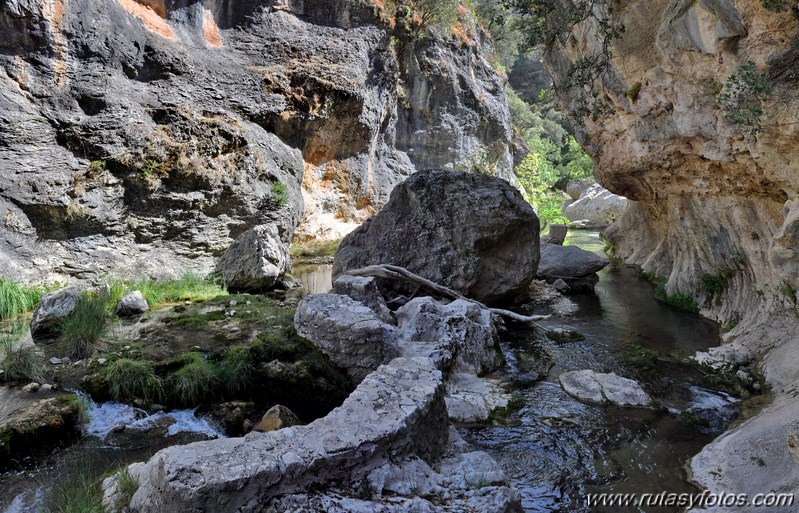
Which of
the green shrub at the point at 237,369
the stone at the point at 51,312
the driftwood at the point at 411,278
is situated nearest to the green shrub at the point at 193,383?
the green shrub at the point at 237,369

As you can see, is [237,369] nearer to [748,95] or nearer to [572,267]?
[748,95]

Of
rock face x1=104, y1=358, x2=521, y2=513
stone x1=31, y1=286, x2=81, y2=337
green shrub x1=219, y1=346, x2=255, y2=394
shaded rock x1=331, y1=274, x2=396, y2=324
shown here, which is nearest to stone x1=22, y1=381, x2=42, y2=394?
green shrub x1=219, y1=346, x2=255, y2=394

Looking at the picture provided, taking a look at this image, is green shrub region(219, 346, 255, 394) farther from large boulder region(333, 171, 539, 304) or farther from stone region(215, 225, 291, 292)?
stone region(215, 225, 291, 292)

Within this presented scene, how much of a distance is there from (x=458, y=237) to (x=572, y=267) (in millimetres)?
4847

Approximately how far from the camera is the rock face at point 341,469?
281cm

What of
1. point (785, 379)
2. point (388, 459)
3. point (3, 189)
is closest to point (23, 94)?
point (3, 189)

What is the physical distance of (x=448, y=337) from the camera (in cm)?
671

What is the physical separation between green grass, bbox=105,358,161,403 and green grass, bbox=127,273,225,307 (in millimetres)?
4236

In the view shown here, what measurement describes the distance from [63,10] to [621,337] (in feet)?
48.1

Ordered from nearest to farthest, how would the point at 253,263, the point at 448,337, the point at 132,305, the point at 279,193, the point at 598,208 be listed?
the point at 448,337 < the point at 132,305 < the point at 253,263 < the point at 279,193 < the point at 598,208

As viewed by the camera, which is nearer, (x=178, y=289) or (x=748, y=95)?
(x=748, y=95)

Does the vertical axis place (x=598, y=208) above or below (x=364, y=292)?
above

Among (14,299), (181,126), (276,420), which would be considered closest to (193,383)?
(276,420)

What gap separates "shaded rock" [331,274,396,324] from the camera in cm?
755
